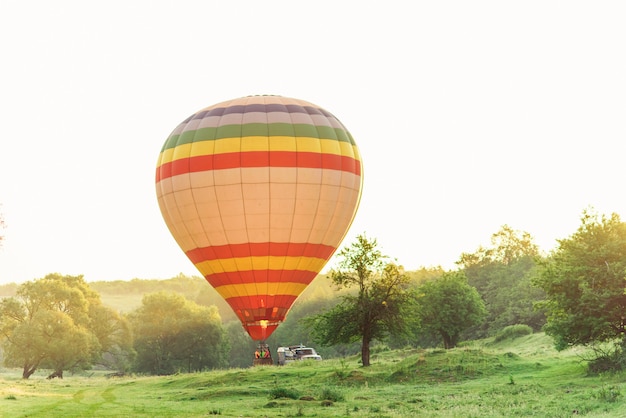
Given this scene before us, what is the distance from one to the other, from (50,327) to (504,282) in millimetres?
56812

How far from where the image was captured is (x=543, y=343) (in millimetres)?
64625

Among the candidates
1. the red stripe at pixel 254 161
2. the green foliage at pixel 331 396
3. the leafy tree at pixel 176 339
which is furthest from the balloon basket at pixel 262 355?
the leafy tree at pixel 176 339

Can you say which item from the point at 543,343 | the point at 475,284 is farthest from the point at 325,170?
the point at 475,284

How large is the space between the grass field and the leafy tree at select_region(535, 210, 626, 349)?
2.30 m

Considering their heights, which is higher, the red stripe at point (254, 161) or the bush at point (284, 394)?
the red stripe at point (254, 161)

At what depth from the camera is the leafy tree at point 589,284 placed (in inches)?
1556

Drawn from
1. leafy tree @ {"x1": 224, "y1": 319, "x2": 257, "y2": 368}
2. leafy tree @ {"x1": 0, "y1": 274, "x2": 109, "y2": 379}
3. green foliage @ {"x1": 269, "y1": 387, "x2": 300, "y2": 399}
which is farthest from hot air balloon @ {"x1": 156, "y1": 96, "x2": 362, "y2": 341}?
leafy tree @ {"x1": 224, "y1": 319, "x2": 257, "y2": 368}

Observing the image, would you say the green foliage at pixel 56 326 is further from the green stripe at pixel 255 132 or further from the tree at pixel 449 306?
the green stripe at pixel 255 132

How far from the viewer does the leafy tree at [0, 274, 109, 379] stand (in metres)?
81.1

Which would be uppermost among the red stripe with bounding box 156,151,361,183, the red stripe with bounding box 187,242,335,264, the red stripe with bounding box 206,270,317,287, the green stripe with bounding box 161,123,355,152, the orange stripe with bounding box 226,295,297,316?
the green stripe with bounding box 161,123,355,152

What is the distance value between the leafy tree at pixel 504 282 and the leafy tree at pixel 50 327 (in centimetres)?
4387

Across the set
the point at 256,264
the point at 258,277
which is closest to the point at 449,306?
the point at 258,277

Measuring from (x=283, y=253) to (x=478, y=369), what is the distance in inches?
533

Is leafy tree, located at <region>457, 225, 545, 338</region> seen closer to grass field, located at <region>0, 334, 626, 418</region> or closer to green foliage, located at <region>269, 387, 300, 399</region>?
grass field, located at <region>0, 334, 626, 418</region>
